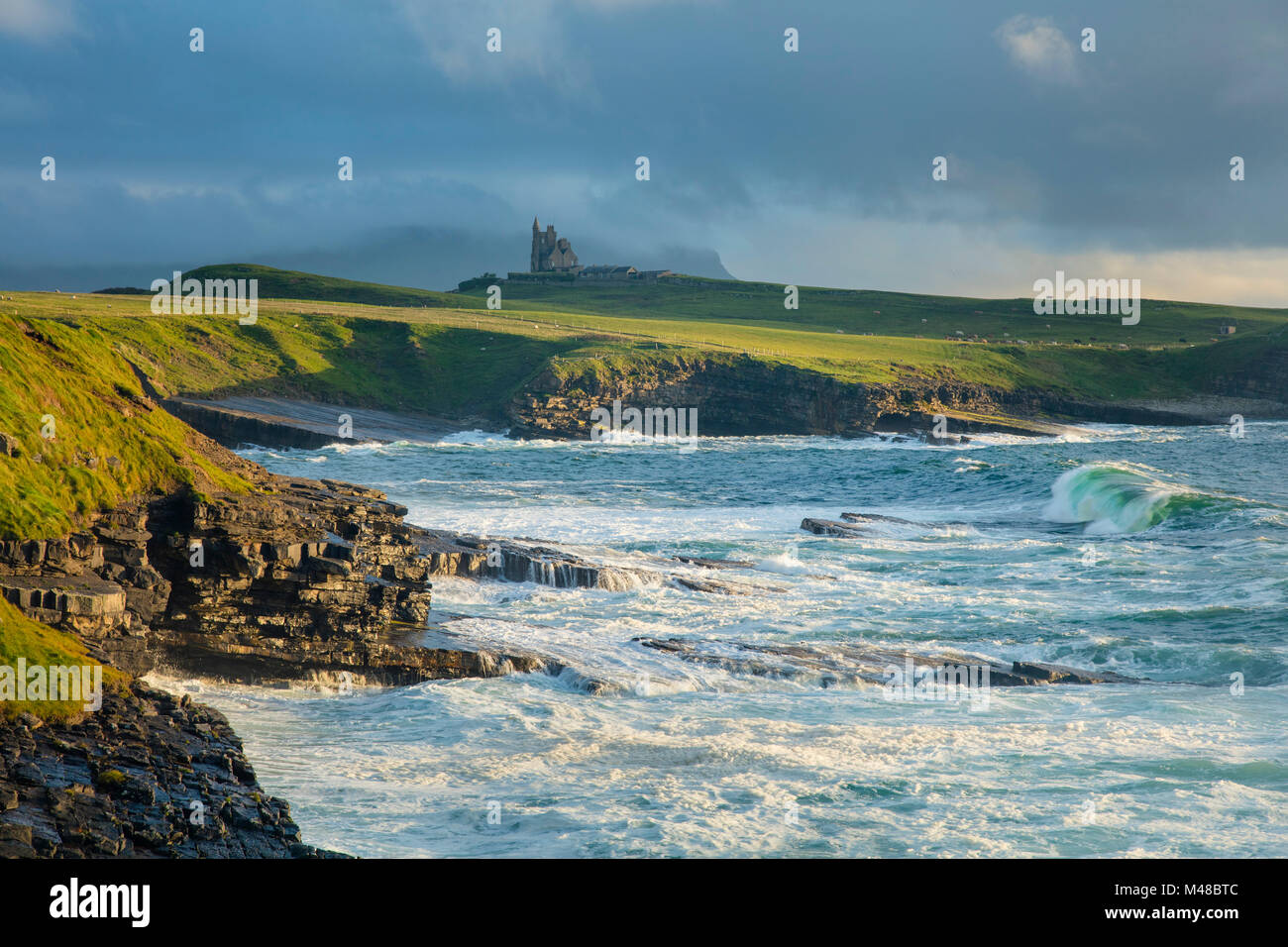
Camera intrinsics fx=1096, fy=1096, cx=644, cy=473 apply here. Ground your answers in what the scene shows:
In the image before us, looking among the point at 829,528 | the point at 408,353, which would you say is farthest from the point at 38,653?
the point at 408,353

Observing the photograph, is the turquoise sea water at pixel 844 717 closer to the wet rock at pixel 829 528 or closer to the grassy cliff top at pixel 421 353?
the wet rock at pixel 829 528

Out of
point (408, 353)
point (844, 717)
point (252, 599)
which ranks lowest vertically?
point (844, 717)

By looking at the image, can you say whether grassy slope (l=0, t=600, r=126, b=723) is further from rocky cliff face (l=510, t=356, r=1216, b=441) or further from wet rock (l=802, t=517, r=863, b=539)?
rocky cliff face (l=510, t=356, r=1216, b=441)

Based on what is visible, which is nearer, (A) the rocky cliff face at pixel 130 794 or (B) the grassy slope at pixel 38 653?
(A) the rocky cliff face at pixel 130 794

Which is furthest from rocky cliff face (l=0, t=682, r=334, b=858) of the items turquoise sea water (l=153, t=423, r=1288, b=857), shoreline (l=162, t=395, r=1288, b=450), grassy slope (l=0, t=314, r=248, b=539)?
shoreline (l=162, t=395, r=1288, b=450)

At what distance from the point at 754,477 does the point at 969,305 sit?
138237 millimetres

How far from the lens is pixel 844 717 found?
1844cm

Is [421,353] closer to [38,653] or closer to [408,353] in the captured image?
[408,353]

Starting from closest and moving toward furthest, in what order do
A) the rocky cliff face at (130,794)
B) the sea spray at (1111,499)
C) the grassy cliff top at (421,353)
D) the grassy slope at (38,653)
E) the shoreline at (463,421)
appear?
the rocky cliff face at (130,794) → the grassy slope at (38,653) → the grassy cliff top at (421,353) → the sea spray at (1111,499) → the shoreline at (463,421)

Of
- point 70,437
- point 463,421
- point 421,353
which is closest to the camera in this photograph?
point 70,437

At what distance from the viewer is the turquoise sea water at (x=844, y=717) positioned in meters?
13.6

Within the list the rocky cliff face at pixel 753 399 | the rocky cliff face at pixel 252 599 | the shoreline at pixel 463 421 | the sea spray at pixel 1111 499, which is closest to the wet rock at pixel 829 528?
the sea spray at pixel 1111 499

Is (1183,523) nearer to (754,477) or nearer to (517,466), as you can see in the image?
(754,477)
